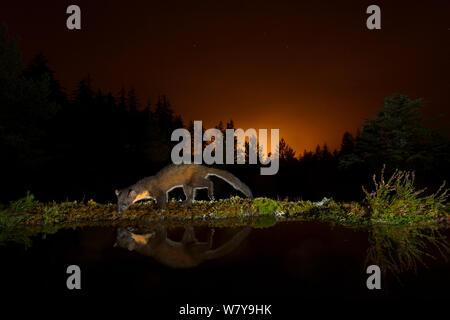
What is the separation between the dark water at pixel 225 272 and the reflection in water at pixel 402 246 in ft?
0.40

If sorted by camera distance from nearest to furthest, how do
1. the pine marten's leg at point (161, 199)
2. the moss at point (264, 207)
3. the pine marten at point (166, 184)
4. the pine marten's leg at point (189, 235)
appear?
the pine marten's leg at point (189, 235)
the pine marten at point (166, 184)
the pine marten's leg at point (161, 199)
the moss at point (264, 207)

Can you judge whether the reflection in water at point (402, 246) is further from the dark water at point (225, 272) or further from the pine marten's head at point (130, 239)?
the pine marten's head at point (130, 239)

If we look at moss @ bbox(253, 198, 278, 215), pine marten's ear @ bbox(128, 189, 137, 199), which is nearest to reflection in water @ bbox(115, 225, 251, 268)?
pine marten's ear @ bbox(128, 189, 137, 199)

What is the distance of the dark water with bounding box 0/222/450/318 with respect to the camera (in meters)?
4.80

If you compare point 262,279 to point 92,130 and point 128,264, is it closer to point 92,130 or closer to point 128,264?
point 128,264

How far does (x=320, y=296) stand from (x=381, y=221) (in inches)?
268

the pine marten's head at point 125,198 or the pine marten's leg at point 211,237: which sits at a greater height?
the pine marten's head at point 125,198

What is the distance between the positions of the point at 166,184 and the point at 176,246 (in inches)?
193

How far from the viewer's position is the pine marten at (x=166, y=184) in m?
11.6

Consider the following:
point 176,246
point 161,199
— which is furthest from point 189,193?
point 176,246

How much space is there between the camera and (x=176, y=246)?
762 centimetres

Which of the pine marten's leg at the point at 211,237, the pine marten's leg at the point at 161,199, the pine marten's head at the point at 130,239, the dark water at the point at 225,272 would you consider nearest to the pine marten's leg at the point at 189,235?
the dark water at the point at 225,272

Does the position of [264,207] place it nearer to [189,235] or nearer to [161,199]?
[161,199]
